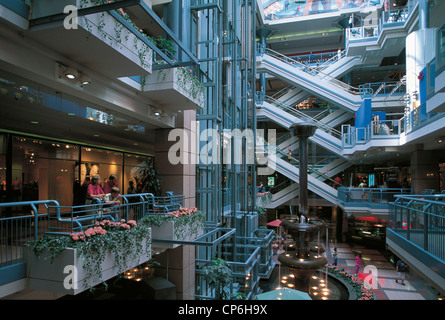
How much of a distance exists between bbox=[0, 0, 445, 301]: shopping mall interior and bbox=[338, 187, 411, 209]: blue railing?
85 millimetres

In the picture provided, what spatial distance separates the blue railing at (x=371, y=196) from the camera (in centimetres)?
1639

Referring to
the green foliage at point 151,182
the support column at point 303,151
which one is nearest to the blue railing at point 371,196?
the support column at point 303,151

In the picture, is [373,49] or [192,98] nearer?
[192,98]

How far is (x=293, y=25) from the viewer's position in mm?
28953

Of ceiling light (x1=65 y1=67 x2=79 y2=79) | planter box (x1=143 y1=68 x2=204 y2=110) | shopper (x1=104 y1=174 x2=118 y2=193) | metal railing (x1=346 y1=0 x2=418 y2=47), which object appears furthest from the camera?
metal railing (x1=346 y1=0 x2=418 y2=47)

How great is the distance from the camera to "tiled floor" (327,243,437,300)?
1345 centimetres

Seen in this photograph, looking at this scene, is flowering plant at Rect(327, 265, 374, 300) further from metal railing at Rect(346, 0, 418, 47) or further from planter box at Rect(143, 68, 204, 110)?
metal railing at Rect(346, 0, 418, 47)

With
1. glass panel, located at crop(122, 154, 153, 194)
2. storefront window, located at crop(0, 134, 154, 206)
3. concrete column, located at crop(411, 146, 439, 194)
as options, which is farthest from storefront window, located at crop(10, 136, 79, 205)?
concrete column, located at crop(411, 146, 439, 194)

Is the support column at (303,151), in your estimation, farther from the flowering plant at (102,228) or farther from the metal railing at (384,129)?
the flowering plant at (102,228)

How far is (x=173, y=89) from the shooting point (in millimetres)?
7242

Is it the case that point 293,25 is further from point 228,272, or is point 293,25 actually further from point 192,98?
point 228,272

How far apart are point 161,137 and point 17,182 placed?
4.37 meters

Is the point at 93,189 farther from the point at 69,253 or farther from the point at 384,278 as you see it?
the point at 384,278

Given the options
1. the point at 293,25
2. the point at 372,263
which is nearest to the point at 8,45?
the point at 372,263
